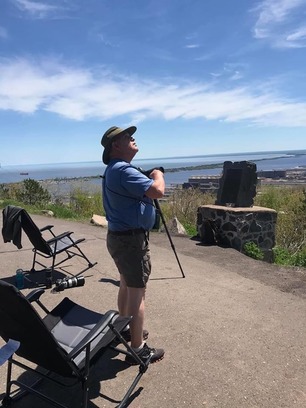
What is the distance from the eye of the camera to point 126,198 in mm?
2998

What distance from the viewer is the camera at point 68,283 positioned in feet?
17.0

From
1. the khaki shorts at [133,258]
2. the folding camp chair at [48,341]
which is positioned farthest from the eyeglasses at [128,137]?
the folding camp chair at [48,341]

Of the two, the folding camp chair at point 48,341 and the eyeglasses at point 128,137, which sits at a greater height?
the eyeglasses at point 128,137

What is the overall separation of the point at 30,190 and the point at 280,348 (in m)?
16.3

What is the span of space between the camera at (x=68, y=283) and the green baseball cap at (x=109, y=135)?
260cm

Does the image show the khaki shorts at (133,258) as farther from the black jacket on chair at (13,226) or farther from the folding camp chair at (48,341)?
the black jacket on chair at (13,226)

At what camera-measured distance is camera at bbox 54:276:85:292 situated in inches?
204

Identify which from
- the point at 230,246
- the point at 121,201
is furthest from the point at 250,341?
the point at 230,246

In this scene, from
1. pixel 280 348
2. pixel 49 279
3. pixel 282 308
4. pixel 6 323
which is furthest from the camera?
pixel 49 279

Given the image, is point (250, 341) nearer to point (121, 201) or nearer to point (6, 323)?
point (121, 201)

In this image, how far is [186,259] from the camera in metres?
6.84

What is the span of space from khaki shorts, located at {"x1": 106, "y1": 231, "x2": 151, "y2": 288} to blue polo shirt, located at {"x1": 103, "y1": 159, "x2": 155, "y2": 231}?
89 millimetres

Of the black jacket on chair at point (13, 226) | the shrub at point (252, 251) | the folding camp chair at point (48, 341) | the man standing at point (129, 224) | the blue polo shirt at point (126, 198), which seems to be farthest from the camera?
the shrub at point (252, 251)

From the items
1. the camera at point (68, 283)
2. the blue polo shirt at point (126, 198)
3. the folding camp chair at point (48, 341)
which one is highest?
the blue polo shirt at point (126, 198)
